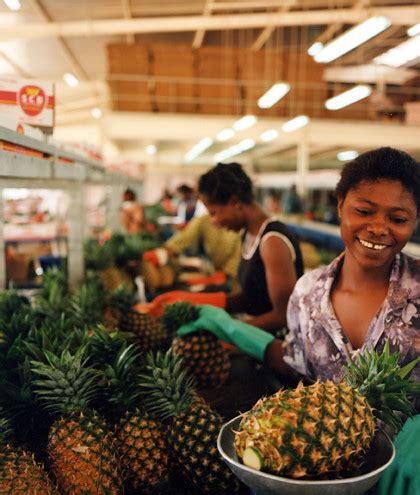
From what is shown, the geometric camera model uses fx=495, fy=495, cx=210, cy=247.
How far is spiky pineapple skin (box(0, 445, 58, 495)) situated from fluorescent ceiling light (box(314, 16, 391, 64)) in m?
6.23

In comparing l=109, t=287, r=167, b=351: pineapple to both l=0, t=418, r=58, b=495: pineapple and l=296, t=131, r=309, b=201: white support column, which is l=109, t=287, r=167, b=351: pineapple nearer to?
l=0, t=418, r=58, b=495: pineapple

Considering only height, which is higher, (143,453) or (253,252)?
(253,252)

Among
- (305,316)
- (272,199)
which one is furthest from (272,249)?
(272,199)

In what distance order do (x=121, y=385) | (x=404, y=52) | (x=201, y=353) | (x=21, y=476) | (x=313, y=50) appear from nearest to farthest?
(x=21, y=476) < (x=121, y=385) < (x=201, y=353) < (x=404, y=52) < (x=313, y=50)

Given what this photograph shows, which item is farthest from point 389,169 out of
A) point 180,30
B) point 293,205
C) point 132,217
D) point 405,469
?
point 180,30

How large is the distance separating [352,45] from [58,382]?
642 centimetres

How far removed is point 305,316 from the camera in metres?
1.86

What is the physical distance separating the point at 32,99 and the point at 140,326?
1.17 metres

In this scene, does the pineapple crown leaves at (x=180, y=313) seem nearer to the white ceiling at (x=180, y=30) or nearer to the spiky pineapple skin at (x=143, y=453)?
the spiky pineapple skin at (x=143, y=453)

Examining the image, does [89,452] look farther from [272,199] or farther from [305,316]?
[272,199]

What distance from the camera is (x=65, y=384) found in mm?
1489

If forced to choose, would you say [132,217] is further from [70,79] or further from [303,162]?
[70,79]

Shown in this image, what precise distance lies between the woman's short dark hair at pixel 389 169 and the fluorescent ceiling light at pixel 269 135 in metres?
10.7

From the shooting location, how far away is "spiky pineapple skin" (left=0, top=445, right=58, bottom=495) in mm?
1146
